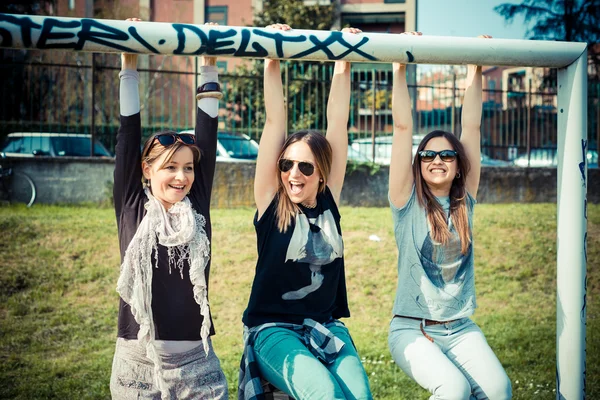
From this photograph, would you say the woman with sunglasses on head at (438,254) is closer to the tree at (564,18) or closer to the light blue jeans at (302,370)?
the light blue jeans at (302,370)

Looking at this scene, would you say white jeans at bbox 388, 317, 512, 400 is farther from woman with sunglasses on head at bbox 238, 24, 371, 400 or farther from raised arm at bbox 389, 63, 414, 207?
raised arm at bbox 389, 63, 414, 207

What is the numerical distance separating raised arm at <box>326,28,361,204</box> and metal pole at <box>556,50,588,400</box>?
1.08 meters

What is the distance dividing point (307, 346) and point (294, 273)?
12.9 inches

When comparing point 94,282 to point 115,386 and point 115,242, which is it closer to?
point 115,242

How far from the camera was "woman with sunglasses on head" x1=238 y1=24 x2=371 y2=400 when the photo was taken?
2656 mm

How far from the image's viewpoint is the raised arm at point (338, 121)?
3066mm

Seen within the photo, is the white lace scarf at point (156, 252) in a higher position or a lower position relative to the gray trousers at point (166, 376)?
higher

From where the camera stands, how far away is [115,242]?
730 centimetres

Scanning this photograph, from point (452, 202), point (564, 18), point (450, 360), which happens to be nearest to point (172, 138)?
point (452, 202)

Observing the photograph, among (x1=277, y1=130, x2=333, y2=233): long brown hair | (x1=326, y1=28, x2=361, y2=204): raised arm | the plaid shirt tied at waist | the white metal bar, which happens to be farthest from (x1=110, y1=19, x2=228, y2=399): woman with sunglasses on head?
(x1=326, y1=28, x2=361, y2=204): raised arm

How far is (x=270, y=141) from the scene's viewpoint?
301cm

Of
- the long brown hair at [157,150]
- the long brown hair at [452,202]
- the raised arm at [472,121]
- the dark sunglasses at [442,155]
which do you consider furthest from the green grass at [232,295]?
the long brown hair at [157,150]

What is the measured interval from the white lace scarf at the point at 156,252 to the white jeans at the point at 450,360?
3.15 feet

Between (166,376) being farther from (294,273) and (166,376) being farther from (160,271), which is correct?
(294,273)
